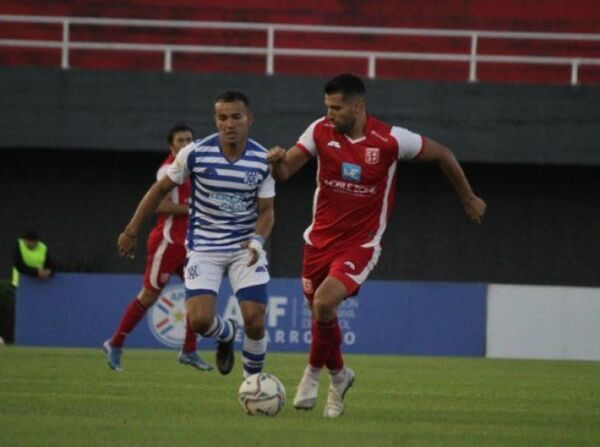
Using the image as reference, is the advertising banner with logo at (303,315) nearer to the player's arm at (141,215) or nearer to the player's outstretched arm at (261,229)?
the player's outstretched arm at (261,229)

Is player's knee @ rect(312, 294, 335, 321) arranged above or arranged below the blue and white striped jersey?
below

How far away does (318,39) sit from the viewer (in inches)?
1195

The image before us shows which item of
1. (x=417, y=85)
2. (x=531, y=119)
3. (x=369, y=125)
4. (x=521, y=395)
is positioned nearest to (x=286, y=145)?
(x=417, y=85)

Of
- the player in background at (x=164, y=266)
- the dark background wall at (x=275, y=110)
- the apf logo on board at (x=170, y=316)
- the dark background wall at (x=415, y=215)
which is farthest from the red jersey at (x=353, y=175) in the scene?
the dark background wall at (x=415, y=215)

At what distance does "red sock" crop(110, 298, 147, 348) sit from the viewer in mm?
16062

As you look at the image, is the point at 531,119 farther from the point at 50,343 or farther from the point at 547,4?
the point at 50,343

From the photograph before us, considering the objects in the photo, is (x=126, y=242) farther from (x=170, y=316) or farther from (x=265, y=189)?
(x=170, y=316)

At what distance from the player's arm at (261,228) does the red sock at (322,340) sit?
3.07 feet

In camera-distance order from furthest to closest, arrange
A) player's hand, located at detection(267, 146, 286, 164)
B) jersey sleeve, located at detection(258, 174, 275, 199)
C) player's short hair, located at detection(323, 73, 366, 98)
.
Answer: jersey sleeve, located at detection(258, 174, 275, 199) < player's short hair, located at detection(323, 73, 366, 98) < player's hand, located at detection(267, 146, 286, 164)

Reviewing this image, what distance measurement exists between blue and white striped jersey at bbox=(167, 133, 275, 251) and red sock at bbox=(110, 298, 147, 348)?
3857mm

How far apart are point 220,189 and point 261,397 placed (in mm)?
2015

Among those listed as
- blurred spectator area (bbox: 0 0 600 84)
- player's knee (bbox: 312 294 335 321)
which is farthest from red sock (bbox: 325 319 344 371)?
blurred spectator area (bbox: 0 0 600 84)

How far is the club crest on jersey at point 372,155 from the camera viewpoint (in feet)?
36.9

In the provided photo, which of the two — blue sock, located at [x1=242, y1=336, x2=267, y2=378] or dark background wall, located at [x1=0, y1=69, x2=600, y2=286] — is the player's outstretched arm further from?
dark background wall, located at [x1=0, y1=69, x2=600, y2=286]
